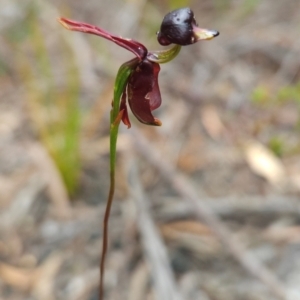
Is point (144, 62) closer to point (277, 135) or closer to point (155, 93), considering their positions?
point (155, 93)

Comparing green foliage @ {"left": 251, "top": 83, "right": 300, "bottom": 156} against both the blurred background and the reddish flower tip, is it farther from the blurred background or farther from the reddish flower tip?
the reddish flower tip

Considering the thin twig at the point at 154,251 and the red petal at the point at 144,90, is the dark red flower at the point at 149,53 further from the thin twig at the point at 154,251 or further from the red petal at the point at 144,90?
the thin twig at the point at 154,251

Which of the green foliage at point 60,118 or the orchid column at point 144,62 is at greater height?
the green foliage at point 60,118

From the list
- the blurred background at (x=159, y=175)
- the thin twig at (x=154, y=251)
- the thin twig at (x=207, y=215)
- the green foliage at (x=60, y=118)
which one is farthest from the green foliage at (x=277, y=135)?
the green foliage at (x=60, y=118)

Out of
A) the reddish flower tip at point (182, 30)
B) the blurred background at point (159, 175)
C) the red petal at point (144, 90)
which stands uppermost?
the blurred background at point (159, 175)

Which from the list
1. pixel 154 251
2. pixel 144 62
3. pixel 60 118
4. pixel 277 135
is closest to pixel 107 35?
pixel 144 62

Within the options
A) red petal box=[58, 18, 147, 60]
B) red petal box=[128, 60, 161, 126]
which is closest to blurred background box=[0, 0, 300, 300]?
red petal box=[128, 60, 161, 126]
